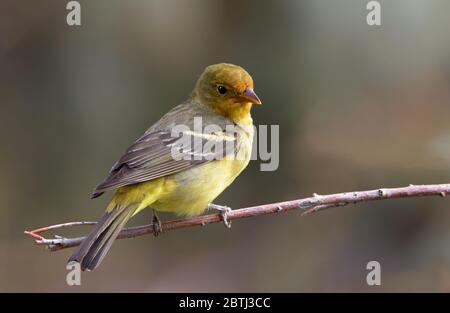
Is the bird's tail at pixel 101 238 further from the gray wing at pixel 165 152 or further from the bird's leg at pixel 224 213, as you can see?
the bird's leg at pixel 224 213

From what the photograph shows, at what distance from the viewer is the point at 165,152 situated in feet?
16.6

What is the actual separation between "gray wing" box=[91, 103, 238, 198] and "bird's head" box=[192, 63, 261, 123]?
82 mm

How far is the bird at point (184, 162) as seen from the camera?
4484 mm

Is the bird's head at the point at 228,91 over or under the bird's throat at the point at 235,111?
over

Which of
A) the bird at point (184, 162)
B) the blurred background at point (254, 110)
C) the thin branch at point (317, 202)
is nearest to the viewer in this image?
the thin branch at point (317, 202)

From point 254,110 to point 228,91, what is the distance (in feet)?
6.75

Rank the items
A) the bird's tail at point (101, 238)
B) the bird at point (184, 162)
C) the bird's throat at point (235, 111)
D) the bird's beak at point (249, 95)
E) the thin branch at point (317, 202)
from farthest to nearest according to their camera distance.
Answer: the bird's throat at point (235, 111), the bird's beak at point (249, 95), the bird at point (184, 162), the bird's tail at point (101, 238), the thin branch at point (317, 202)

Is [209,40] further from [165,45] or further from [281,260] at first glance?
[281,260]

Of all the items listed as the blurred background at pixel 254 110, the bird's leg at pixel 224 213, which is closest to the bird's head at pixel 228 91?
the bird's leg at pixel 224 213

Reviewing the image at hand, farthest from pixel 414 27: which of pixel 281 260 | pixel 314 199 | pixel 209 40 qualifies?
pixel 314 199

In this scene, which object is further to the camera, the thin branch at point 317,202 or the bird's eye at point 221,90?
the bird's eye at point 221,90

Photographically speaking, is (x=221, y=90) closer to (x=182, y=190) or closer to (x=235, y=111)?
(x=235, y=111)

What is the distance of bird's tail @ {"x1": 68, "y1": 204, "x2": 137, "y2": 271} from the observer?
13.6 ft

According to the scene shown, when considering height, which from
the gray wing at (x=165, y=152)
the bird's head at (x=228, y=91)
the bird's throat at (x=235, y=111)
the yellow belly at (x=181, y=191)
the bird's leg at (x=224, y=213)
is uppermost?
the bird's head at (x=228, y=91)
